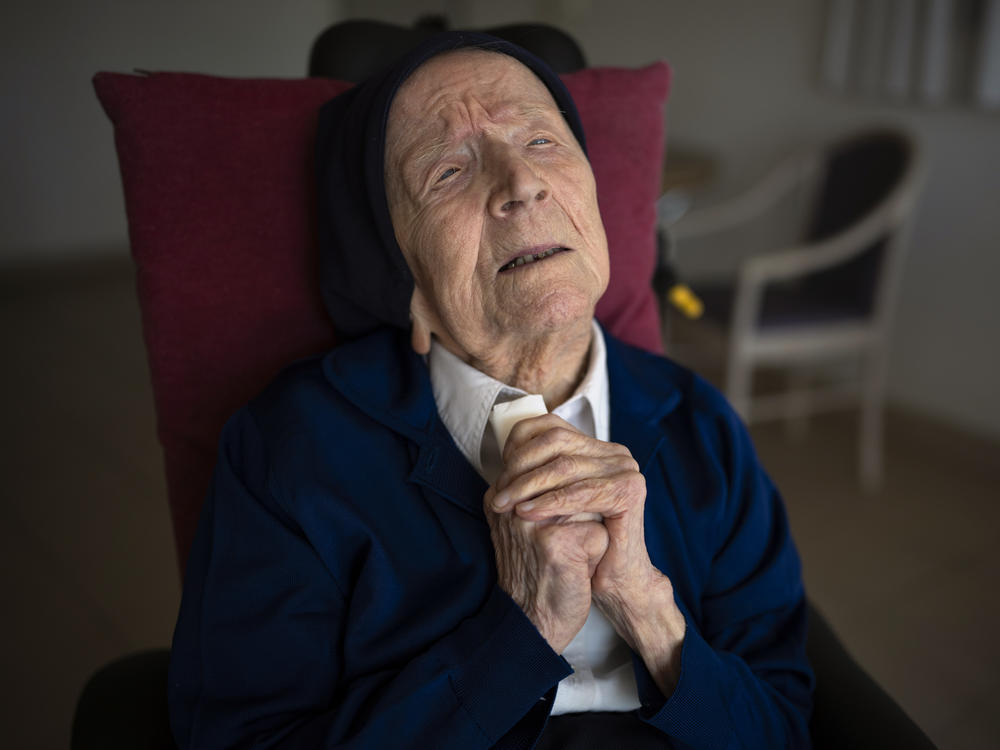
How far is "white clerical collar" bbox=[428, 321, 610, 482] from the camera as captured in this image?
3.47ft

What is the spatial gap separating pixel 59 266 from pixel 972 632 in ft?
14.0

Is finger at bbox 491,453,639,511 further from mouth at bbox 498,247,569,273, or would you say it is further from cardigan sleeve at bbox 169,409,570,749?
mouth at bbox 498,247,569,273

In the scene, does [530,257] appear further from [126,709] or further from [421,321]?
[126,709]

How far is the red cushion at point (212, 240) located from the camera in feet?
3.73

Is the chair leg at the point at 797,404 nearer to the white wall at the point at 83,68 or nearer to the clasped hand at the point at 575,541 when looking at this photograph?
the clasped hand at the point at 575,541

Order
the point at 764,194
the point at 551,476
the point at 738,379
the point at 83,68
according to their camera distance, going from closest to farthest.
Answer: the point at 551,476 → the point at 738,379 → the point at 764,194 → the point at 83,68

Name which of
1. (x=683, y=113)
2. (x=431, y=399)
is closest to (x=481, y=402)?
(x=431, y=399)

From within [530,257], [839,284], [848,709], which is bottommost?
[839,284]

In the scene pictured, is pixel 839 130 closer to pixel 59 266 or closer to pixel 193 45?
pixel 193 45

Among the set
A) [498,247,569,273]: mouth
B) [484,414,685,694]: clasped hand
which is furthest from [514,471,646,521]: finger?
[498,247,569,273]: mouth

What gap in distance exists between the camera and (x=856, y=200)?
2801 mm

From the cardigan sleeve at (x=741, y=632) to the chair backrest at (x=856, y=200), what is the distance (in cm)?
173

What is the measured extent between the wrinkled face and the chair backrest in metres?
1.87

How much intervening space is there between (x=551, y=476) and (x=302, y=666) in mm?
365
